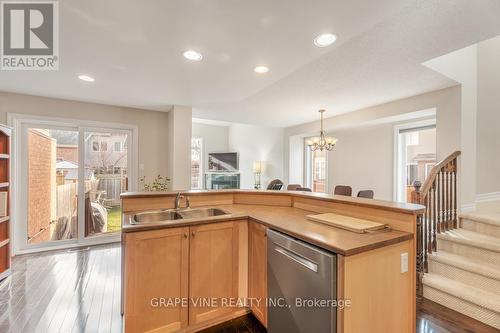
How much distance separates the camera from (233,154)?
26.9ft

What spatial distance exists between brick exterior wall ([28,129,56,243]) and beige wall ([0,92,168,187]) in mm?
393

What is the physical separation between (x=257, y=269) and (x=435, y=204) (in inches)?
92.9

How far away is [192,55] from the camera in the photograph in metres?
2.31

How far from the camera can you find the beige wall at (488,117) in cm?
336

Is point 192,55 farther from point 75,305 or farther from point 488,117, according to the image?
point 488,117

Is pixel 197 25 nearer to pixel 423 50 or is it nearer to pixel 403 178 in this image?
pixel 423 50

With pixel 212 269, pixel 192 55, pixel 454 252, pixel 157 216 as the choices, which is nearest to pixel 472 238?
pixel 454 252

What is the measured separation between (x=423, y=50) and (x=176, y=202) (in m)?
2.92

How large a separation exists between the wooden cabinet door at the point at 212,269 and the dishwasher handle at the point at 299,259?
1.61 ft

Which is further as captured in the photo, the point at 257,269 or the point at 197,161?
the point at 197,161

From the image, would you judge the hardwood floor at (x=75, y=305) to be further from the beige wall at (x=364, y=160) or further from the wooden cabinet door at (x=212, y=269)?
the beige wall at (x=364, y=160)

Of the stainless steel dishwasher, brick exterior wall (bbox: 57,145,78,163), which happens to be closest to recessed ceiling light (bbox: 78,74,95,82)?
brick exterior wall (bbox: 57,145,78,163)

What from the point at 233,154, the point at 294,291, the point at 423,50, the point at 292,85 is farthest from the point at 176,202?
the point at 233,154

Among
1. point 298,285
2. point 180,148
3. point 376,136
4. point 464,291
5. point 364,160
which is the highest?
point 376,136
